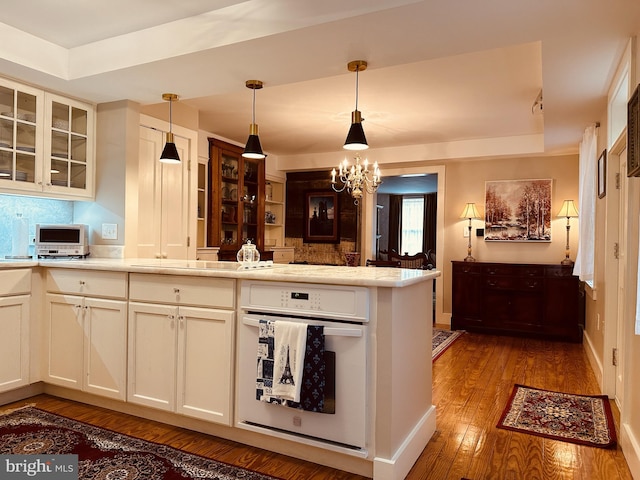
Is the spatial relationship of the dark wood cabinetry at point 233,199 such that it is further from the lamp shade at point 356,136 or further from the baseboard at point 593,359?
the baseboard at point 593,359

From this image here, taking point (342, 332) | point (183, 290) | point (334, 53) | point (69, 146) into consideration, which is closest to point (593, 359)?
point (342, 332)

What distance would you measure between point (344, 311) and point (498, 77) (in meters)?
2.57

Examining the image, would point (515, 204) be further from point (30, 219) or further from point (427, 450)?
point (30, 219)

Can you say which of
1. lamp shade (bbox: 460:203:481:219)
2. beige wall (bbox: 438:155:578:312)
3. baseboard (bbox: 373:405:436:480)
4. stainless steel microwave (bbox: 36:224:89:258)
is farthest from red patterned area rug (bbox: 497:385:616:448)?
stainless steel microwave (bbox: 36:224:89:258)

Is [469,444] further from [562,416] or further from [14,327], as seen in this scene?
[14,327]

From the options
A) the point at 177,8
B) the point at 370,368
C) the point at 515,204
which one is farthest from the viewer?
the point at 515,204

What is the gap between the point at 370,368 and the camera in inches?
81.3

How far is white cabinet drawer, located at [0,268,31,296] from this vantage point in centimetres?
284

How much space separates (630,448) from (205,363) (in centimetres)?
223

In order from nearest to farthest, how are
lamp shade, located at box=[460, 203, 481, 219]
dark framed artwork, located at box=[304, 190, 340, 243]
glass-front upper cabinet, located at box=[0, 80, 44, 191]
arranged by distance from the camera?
glass-front upper cabinet, located at box=[0, 80, 44, 191], lamp shade, located at box=[460, 203, 481, 219], dark framed artwork, located at box=[304, 190, 340, 243]

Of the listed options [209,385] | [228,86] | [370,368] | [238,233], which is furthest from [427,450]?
[238,233]

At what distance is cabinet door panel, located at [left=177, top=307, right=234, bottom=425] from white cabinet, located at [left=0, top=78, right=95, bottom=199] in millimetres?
1736

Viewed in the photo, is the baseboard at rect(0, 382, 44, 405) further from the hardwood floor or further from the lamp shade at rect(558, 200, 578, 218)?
the lamp shade at rect(558, 200, 578, 218)

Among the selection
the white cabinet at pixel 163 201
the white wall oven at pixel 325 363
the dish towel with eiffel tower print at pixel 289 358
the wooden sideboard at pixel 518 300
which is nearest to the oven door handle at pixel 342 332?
the white wall oven at pixel 325 363
